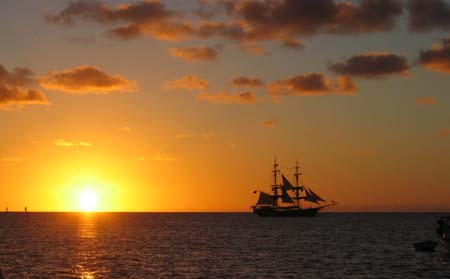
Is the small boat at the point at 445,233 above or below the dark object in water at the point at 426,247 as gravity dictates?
above

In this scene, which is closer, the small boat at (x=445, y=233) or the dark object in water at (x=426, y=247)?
the small boat at (x=445, y=233)

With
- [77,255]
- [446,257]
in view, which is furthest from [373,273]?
[77,255]

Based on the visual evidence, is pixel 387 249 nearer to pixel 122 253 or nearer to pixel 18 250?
pixel 122 253

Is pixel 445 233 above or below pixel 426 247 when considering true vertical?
above

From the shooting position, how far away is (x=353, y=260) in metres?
73.0

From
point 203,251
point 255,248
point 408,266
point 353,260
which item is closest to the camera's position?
point 408,266

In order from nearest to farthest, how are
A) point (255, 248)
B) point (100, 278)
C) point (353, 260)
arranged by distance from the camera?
point (100, 278)
point (353, 260)
point (255, 248)

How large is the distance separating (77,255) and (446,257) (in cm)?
4649

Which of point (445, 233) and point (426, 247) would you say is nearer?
point (445, 233)

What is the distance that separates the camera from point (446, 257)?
73.8 m

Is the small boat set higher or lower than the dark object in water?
higher

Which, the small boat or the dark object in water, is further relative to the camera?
the dark object in water

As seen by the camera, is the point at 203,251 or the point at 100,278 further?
the point at 203,251

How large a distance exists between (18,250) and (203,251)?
26845 mm
